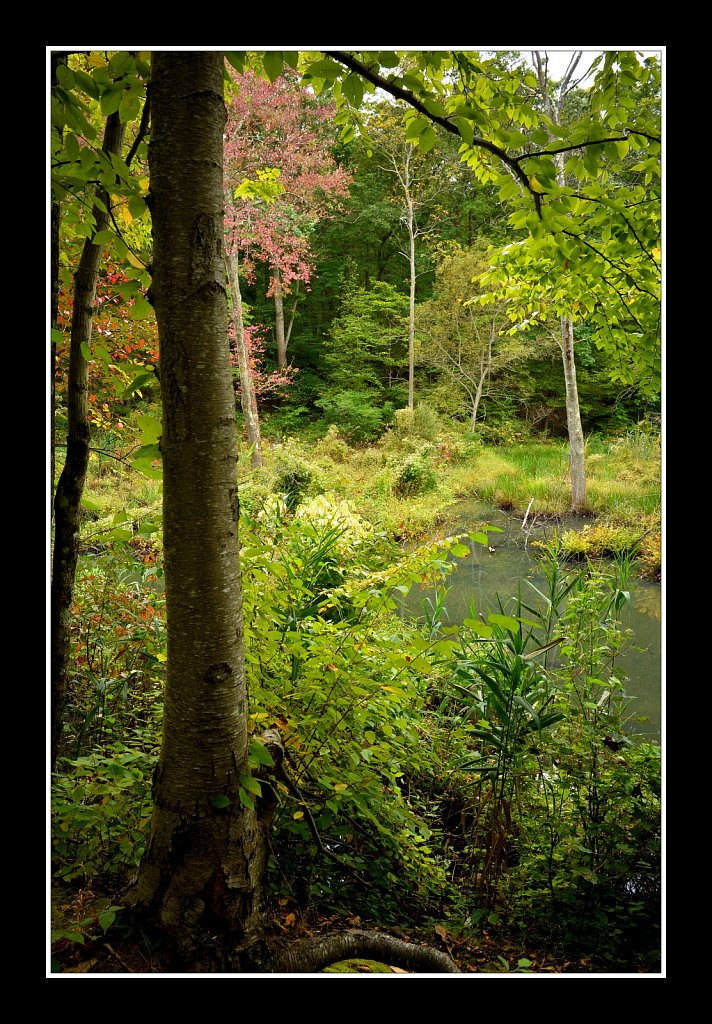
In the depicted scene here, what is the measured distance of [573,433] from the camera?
6.70 meters

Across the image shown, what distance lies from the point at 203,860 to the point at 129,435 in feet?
10.4

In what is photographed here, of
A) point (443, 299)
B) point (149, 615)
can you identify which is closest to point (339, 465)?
point (443, 299)

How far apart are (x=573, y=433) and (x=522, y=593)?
2630 mm

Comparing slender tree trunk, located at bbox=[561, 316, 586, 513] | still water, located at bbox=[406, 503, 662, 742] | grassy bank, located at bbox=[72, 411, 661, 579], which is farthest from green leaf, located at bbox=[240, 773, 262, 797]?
slender tree trunk, located at bbox=[561, 316, 586, 513]

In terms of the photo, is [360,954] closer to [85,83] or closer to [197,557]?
[197,557]

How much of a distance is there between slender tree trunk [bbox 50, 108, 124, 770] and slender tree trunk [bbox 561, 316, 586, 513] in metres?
5.87

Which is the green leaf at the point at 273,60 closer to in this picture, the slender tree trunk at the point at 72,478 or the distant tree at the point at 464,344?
the slender tree trunk at the point at 72,478

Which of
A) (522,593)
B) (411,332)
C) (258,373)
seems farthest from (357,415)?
(522,593)

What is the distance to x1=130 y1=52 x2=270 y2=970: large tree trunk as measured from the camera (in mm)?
1031

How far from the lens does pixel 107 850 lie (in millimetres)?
1340

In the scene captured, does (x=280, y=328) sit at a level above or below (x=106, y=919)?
above

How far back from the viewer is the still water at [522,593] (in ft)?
10.6

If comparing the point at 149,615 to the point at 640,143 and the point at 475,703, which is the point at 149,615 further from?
the point at 640,143

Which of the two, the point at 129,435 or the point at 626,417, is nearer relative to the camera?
the point at 129,435
